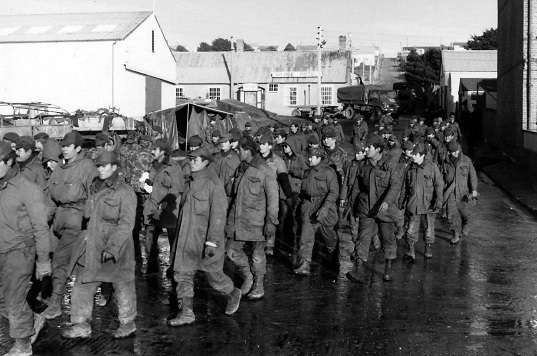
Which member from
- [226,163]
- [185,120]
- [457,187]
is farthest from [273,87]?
[226,163]

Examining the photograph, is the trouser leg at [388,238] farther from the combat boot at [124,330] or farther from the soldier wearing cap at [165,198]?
the combat boot at [124,330]

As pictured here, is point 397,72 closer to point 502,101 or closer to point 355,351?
point 502,101

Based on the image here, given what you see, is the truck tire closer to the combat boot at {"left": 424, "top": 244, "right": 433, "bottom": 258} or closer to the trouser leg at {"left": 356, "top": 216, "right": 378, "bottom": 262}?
the combat boot at {"left": 424, "top": 244, "right": 433, "bottom": 258}

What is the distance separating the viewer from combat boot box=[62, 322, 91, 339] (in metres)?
6.49

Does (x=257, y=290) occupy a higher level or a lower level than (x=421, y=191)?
lower

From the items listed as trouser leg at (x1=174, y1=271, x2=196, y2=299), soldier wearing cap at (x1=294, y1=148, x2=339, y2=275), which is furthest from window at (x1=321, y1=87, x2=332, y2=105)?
trouser leg at (x1=174, y1=271, x2=196, y2=299)

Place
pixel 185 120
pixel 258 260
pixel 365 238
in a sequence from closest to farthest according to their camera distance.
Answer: pixel 258 260 → pixel 365 238 → pixel 185 120

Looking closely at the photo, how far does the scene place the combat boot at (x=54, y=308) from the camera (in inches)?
285

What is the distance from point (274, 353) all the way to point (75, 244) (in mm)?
2538

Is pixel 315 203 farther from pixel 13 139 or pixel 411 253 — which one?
pixel 13 139

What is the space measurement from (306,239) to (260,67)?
49.6 m

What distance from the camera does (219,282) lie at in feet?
23.6

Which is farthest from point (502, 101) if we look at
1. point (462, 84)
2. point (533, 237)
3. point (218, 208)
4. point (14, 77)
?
point (218, 208)

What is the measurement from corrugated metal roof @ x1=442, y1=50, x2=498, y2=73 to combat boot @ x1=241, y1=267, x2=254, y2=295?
52447 mm
